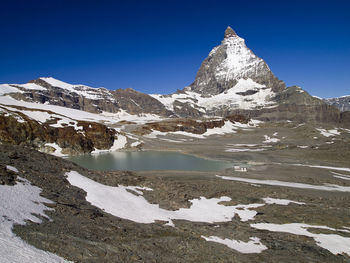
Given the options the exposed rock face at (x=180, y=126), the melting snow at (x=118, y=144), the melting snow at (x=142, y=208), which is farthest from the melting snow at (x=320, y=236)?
the exposed rock face at (x=180, y=126)

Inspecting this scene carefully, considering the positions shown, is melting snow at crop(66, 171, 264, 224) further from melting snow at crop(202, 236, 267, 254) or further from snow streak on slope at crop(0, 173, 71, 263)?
snow streak on slope at crop(0, 173, 71, 263)

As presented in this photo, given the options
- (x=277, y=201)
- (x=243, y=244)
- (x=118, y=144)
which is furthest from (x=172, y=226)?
(x=118, y=144)

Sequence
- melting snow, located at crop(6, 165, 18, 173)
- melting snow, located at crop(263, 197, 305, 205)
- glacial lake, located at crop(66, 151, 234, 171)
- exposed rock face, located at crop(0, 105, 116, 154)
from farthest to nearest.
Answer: exposed rock face, located at crop(0, 105, 116, 154) < glacial lake, located at crop(66, 151, 234, 171) < melting snow, located at crop(263, 197, 305, 205) < melting snow, located at crop(6, 165, 18, 173)

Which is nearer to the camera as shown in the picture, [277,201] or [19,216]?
[19,216]

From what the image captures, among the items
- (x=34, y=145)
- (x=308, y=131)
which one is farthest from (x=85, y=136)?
(x=308, y=131)

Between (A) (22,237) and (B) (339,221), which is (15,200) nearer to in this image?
(A) (22,237)

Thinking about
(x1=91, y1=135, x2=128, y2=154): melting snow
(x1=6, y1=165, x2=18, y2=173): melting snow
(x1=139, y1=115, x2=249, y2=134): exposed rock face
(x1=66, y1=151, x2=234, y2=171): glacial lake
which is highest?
(x1=139, y1=115, x2=249, y2=134): exposed rock face

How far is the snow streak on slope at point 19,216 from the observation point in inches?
290

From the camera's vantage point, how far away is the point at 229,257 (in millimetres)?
11656

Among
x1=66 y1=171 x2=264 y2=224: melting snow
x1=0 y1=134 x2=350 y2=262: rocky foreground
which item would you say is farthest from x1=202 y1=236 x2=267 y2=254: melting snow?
x1=66 y1=171 x2=264 y2=224: melting snow

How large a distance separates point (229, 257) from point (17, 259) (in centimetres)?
855

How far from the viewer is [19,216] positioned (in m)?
10.4

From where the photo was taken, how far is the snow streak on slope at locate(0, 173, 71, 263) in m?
7.36

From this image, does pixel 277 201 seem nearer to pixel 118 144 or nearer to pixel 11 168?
pixel 11 168
